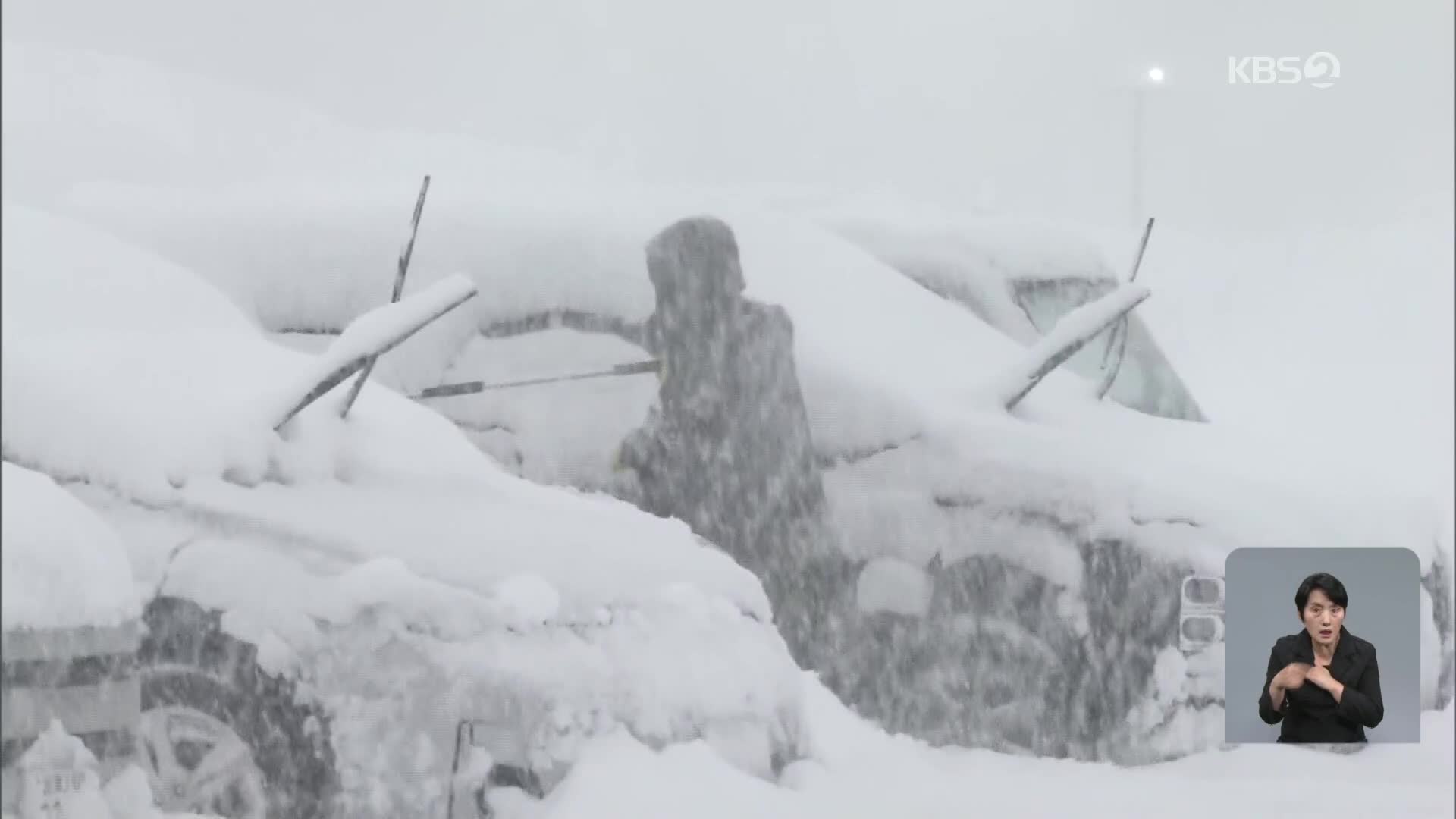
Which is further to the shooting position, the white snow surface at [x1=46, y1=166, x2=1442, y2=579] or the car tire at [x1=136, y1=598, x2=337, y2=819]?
the white snow surface at [x1=46, y1=166, x2=1442, y2=579]

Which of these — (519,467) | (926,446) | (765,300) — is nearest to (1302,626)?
(926,446)

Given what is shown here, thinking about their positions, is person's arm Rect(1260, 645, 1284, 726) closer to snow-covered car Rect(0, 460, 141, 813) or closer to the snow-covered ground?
the snow-covered ground

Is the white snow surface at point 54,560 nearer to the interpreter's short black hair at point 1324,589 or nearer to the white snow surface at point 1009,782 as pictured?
the white snow surface at point 1009,782

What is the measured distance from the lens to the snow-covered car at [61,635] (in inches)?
68.8

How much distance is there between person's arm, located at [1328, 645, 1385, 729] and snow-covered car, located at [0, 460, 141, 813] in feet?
5.82

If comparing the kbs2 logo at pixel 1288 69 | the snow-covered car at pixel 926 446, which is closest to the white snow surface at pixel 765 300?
the snow-covered car at pixel 926 446

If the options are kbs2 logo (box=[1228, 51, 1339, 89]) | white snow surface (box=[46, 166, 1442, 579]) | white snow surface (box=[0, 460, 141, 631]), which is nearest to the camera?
white snow surface (box=[0, 460, 141, 631])

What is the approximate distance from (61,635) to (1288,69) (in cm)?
200

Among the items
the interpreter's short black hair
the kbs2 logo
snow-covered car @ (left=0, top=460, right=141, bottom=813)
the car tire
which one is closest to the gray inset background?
the interpreter's short black hair

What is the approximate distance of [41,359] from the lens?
181cm

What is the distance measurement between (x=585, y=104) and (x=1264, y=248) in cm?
110

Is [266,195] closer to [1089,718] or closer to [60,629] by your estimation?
[60,629]

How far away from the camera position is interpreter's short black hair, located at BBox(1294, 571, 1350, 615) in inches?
79.0

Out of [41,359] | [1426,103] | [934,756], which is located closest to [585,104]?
[41,359]
